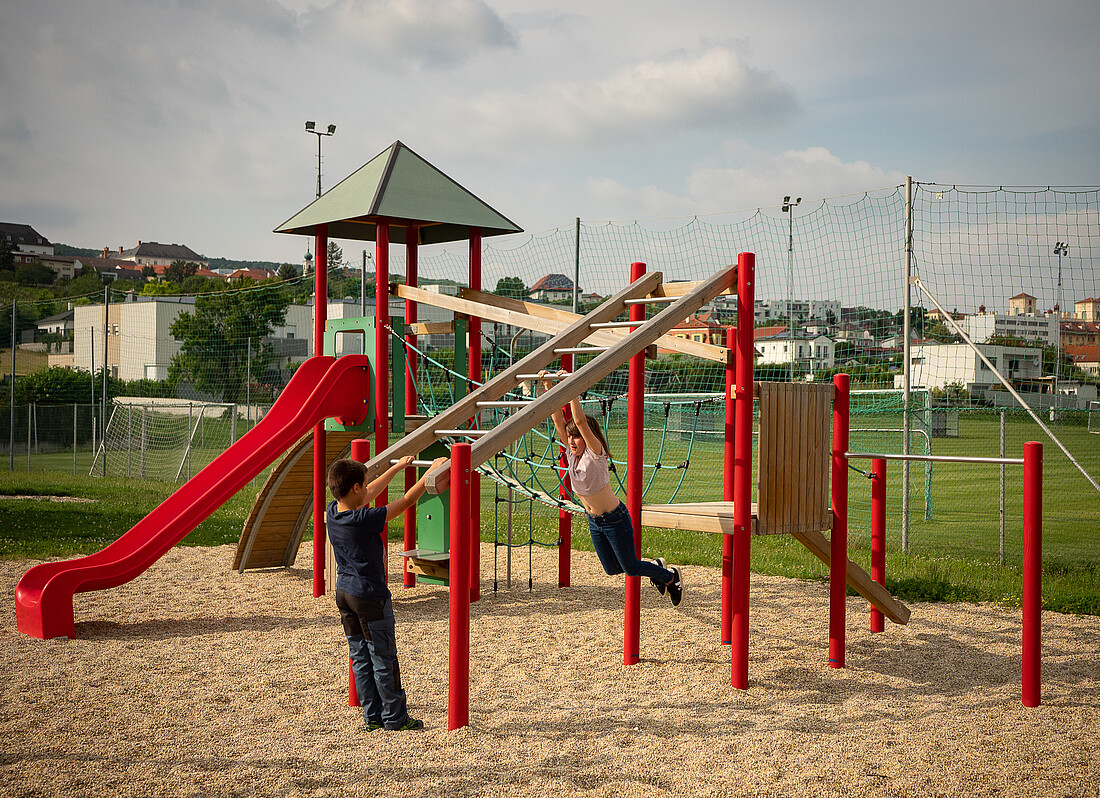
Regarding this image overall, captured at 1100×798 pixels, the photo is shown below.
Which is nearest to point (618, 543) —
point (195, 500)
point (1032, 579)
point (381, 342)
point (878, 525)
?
point (878, 525)

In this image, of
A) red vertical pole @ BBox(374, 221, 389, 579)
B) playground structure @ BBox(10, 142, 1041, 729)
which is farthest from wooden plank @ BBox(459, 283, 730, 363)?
red vertical pole @ BBox(374, 221, 389, 579)

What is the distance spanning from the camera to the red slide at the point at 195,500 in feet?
21.0

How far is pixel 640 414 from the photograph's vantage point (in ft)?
18.2

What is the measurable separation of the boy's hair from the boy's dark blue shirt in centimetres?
11

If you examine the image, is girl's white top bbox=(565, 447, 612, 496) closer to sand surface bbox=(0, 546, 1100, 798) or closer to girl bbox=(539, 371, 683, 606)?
girl bbox=(539, 371, 683, 606)

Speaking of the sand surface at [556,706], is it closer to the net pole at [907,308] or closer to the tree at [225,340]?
the net pole at [907,308]

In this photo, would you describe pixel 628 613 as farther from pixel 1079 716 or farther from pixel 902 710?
pixel 1079 716

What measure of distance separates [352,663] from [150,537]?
3207mm

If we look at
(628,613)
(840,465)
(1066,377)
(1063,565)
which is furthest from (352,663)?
(1066,377)

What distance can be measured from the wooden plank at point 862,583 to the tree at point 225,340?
24581 mm

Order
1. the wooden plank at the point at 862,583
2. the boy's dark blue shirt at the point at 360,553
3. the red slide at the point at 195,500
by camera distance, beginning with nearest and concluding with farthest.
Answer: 1. the boy's dark blue shirt at the point at 360,553
2. the wooden plank at the point at 862,583
3. the red slide at the point at 195,500

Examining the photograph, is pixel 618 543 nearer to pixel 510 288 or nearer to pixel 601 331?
pixel 601 331

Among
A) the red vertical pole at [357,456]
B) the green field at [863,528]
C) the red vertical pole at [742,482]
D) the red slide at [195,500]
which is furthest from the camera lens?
the green field at [863,528]

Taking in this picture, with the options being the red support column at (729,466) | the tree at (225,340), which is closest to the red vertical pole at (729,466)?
the red support column at (729,466)
